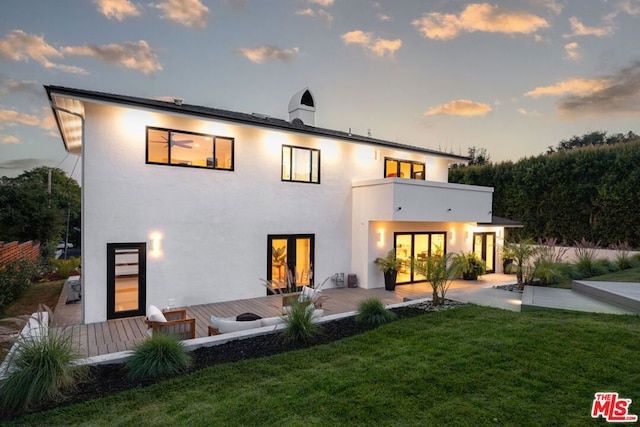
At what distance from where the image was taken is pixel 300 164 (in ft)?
40.8

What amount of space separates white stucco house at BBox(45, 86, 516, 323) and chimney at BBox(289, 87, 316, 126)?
45 centimetres

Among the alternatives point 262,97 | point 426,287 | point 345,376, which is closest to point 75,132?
point 262,97

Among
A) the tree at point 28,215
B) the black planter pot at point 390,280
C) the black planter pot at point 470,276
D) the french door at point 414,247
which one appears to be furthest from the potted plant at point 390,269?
the tree at point 28,215

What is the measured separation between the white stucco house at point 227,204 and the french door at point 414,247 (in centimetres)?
6

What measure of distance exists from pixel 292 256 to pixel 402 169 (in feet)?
21.7

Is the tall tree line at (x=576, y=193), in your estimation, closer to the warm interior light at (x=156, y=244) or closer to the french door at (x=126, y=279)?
Result: the warm interior light at (x=156, y=244)

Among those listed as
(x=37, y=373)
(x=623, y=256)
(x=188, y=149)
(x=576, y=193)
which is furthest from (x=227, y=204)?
(x=576, y=193)

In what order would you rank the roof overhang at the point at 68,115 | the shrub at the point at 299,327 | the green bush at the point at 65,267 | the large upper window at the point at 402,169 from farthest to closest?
the large upper window at the point at 402,169, the green bush at the point at 65,267, the roof overhang at the point at 68,115, the shrub at the point at 299,327

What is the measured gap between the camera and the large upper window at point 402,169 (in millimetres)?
14611

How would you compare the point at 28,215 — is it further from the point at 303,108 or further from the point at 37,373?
the point at 37,373

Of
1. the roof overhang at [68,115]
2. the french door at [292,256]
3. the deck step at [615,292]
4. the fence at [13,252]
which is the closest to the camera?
the deck step at [615,292]

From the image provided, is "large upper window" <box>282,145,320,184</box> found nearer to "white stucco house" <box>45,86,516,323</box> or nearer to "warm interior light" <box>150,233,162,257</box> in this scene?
"white stucco house" <box>45,86,516,323</box>

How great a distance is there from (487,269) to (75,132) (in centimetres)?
1771

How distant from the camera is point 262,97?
17.5m
